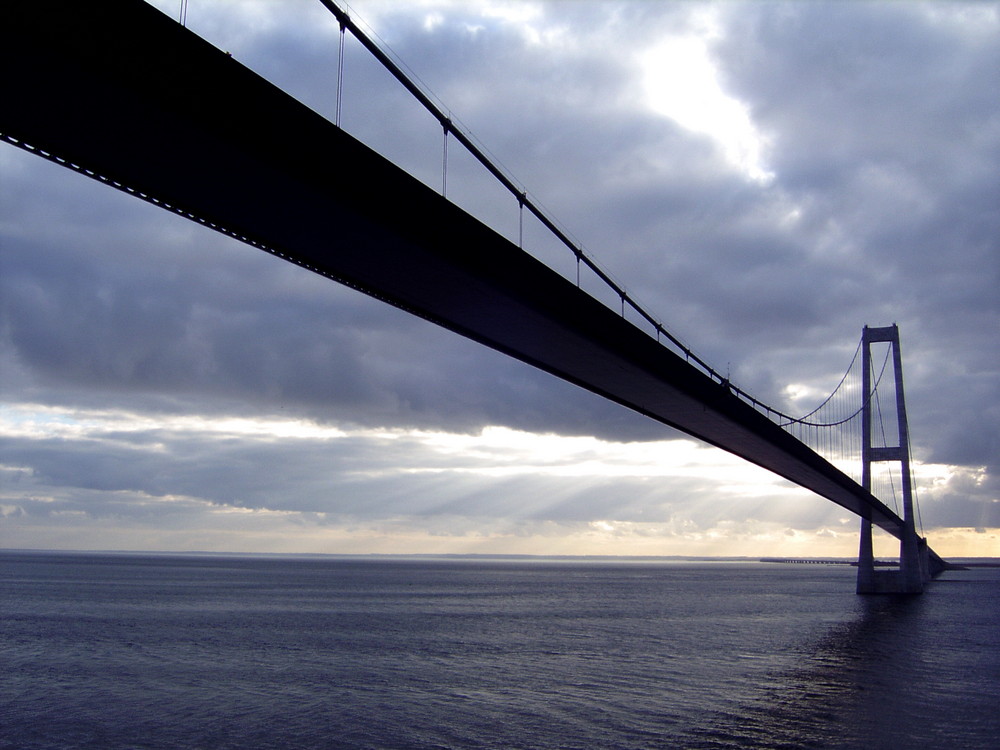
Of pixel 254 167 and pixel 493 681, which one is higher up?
pixel 254 167

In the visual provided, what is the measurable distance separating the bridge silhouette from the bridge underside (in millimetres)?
23

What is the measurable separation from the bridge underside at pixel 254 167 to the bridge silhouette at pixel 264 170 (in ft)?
0.07

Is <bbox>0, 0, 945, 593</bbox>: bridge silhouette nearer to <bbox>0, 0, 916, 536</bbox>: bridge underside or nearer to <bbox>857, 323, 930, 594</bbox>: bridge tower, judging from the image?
<bbox>0, 0, 916, 536</bbox>: bridge underside

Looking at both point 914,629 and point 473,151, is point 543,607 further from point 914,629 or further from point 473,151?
point 473,151

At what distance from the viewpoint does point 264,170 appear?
472 inches

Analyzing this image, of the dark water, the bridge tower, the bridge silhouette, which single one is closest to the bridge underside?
the bridge silhouette

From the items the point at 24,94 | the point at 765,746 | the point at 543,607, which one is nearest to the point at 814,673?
the point at 765,746

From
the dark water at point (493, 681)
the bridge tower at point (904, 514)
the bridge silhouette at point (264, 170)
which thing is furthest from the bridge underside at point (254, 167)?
the bridge tower at point (904, 514)

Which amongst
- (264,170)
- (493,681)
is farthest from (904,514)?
(264,170)

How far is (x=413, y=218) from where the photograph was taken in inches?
576

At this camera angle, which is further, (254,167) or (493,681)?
(493,681)

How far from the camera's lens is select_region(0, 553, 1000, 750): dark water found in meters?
21.6

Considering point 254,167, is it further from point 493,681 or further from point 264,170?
point 493,681

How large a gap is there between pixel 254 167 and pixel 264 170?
149mm
